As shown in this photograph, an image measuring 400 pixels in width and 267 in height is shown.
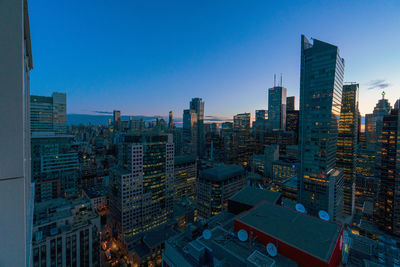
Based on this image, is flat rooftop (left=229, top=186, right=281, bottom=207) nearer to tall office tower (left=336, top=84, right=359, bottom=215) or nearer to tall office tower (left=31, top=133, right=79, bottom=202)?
tall office tower (left=336, top=84, right=359, bottom=215)

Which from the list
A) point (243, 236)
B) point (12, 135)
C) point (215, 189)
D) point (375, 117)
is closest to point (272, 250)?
point (243, 236)

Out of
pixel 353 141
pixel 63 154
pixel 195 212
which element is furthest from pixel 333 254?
pixel 63 154

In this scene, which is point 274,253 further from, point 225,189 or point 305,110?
point 305,110

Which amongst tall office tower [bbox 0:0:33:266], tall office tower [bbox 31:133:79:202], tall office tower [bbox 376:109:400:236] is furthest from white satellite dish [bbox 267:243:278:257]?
tall office tower [bbox 31:133:79:202]

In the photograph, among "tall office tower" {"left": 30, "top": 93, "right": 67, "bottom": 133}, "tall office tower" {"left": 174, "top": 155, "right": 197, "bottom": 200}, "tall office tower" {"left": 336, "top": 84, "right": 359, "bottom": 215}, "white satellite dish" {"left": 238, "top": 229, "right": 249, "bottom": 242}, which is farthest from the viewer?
"tall office tower" {"left": 30, "top": 93, "right": 67, "bottom": 133}

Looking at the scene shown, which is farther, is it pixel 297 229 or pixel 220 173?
pixel 220 173

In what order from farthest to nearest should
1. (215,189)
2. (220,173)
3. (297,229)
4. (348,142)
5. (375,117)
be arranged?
1. (375,117)
2. (348,142)
3. (220,173)
4. (215,189)
5. (297,229)

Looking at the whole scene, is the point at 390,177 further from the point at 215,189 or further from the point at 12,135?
the point at 12,135

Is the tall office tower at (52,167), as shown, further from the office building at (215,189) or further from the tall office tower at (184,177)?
the office building at (215,189)
